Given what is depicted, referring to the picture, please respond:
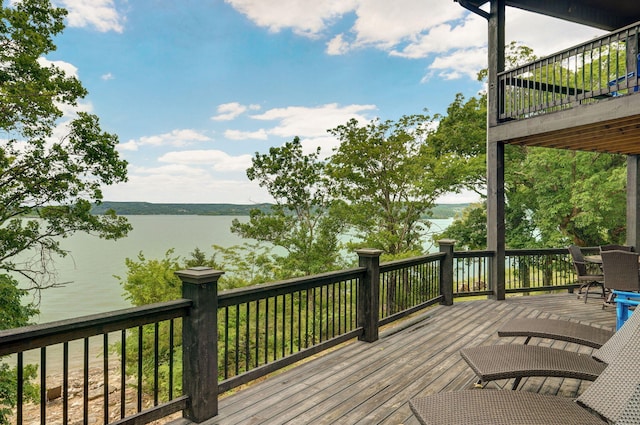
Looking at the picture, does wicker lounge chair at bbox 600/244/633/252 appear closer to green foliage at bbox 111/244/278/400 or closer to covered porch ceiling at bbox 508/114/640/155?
covered porch ceiling at bbox 508/114/640/155

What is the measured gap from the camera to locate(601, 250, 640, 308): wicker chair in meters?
5.05

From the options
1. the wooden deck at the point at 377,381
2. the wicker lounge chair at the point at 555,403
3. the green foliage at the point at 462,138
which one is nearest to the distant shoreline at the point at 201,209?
the green foliage at the point at 462,138

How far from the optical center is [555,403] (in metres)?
1.94

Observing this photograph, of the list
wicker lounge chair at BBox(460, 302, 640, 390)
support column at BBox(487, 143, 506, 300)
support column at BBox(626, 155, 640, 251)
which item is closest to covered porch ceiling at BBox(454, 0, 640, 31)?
support column at BBox(487, 143, 506, 300)

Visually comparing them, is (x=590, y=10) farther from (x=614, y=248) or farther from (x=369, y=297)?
(x=369, y=297)

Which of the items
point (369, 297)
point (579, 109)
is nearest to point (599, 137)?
point (579, 109)

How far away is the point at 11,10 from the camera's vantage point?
29.7 ft

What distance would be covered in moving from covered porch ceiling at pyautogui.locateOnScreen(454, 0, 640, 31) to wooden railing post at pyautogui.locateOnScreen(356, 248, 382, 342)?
592 centimetres

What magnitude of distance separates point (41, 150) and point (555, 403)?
11787 mm

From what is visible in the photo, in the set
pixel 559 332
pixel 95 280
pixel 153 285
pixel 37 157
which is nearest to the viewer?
pixel 559 332

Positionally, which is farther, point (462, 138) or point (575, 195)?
point (462, 138)

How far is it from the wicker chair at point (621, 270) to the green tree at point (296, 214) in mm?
10641

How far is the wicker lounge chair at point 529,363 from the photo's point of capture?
2371 millimetres

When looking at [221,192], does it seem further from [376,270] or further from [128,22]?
[376,270]
